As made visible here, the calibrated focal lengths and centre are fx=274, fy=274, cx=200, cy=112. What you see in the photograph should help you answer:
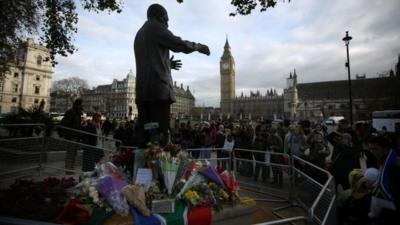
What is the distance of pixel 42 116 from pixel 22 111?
1.68 meters

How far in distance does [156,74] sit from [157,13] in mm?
1153

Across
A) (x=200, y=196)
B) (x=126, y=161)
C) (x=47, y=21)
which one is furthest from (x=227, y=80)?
(x=200, y=196)

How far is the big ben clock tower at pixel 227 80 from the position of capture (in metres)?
149

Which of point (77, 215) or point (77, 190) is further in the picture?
point (77, 190)

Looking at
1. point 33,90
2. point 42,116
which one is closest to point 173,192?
point 42,116

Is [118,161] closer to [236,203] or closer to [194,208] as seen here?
[194,208]

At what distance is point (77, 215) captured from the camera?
310cm

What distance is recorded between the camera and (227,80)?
15062 cm

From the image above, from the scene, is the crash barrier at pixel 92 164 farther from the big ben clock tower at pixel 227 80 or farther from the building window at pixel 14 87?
the big ben clock tower at pixel 227 80

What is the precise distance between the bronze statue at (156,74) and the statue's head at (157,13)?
0.07 metres

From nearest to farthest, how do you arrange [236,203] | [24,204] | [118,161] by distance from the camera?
[24,204] → [236,203] → [118,161]

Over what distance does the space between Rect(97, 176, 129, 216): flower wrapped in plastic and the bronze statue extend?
3.49ft

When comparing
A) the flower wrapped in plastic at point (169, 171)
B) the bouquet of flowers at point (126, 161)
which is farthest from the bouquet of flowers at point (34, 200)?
the flower wrapped in plastic at point (169, 171)

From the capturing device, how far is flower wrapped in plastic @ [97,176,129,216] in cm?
323
